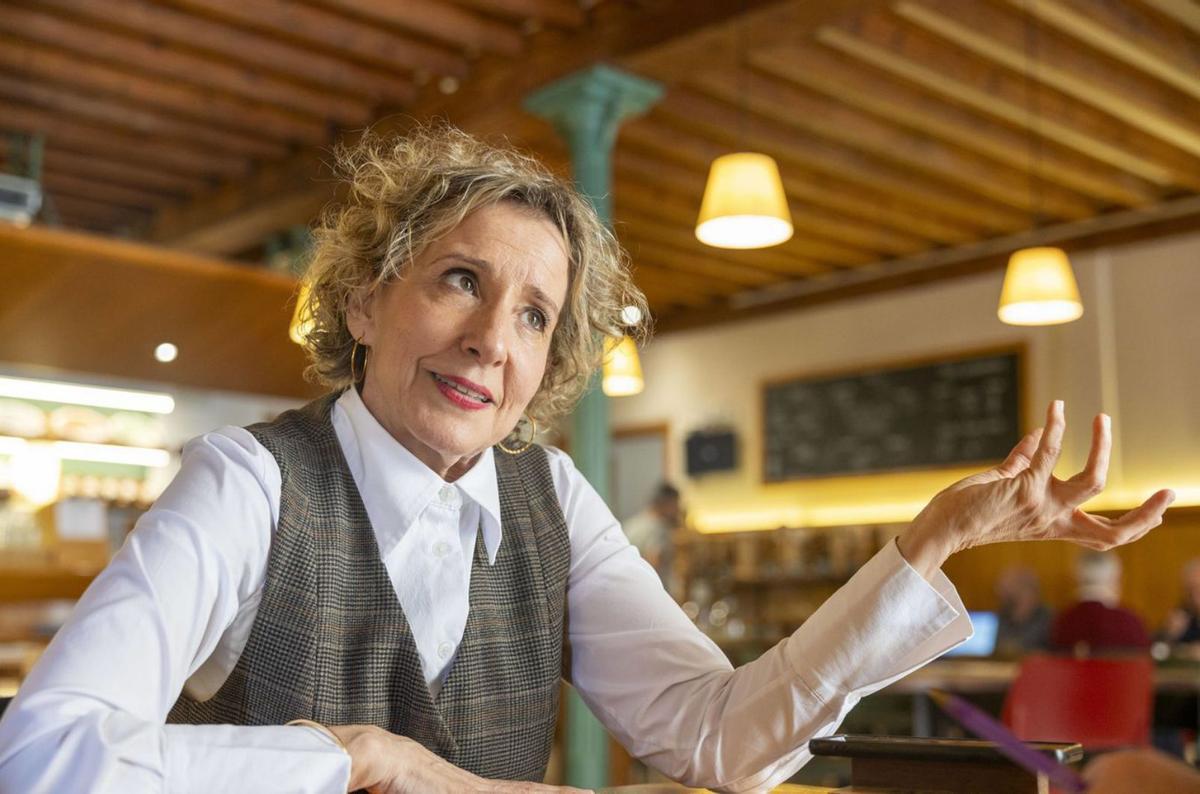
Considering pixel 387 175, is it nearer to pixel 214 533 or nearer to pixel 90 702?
pixel 214 533

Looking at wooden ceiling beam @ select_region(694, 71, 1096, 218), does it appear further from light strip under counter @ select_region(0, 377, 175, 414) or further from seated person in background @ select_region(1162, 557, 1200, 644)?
light strip under counter @ select_region(0, 377, 175, 414)

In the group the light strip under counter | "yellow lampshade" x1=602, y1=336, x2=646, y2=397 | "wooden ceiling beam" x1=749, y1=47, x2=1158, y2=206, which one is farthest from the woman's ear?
"wooden ceiling beam" x1=749, y1=47, x2=1158, y2=206

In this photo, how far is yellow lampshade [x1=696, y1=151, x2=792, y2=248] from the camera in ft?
14.5

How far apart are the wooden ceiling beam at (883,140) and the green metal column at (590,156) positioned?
0.56 meters

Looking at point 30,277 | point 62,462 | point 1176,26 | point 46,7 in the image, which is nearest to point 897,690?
point 1176,26

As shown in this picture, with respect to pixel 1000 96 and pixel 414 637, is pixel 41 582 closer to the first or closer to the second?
pixel 414 637

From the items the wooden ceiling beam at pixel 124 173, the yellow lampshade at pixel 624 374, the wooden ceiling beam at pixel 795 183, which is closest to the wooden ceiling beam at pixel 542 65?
the wooden ceiling beam at pixel 795 183

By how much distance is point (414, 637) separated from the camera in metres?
1.49

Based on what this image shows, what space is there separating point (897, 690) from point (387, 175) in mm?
4777

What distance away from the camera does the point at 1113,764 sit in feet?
5.68

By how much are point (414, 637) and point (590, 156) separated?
4668mm

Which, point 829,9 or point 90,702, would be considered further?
point 829,9

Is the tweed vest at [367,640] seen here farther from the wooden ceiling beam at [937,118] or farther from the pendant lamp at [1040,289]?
the wooden ceiling beam at [937,118]

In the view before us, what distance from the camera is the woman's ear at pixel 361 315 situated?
66.1 inches
